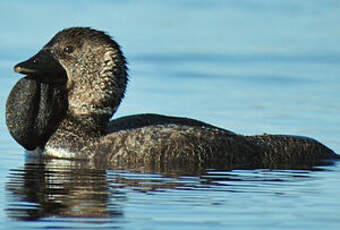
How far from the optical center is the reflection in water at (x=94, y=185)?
9.20m

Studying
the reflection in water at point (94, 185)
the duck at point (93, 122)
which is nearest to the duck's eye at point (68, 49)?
the duck at point (93, 122)

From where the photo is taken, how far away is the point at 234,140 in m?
12.4

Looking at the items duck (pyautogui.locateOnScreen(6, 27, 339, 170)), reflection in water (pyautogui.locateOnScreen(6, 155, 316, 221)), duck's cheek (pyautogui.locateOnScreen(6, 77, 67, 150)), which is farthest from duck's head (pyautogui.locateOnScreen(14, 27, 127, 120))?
reflection in water (pyautogui.locateOnScreen(6, 155, 316, 221))

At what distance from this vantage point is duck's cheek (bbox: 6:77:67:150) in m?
12.9

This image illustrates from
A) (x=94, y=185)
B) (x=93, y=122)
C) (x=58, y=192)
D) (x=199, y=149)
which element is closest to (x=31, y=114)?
(x=93, y=122)

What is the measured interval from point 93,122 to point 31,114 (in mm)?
609

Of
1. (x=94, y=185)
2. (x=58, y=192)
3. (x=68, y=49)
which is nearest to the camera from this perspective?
(x=58, y=192)

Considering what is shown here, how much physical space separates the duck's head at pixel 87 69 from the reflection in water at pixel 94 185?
890mm

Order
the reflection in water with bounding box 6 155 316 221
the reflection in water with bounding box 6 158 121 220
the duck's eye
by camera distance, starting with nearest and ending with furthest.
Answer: the reflection in water with bounding box 6 158 121 220 < the reflection in water with bounding box 6 155 316 221 < the duck's eye

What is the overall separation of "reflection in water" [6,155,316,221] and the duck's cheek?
2.01ft

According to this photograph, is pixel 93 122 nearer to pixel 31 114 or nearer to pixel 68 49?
pixel 31 114

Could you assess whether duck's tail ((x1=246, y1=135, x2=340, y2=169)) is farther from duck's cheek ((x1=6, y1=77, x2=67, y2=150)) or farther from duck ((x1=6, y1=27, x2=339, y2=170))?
duck's cheek ((x1=6, y1=77, x2=67, y2=150))

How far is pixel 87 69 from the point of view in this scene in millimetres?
12984

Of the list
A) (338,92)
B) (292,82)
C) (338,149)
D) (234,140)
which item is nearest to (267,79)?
(292,82)
